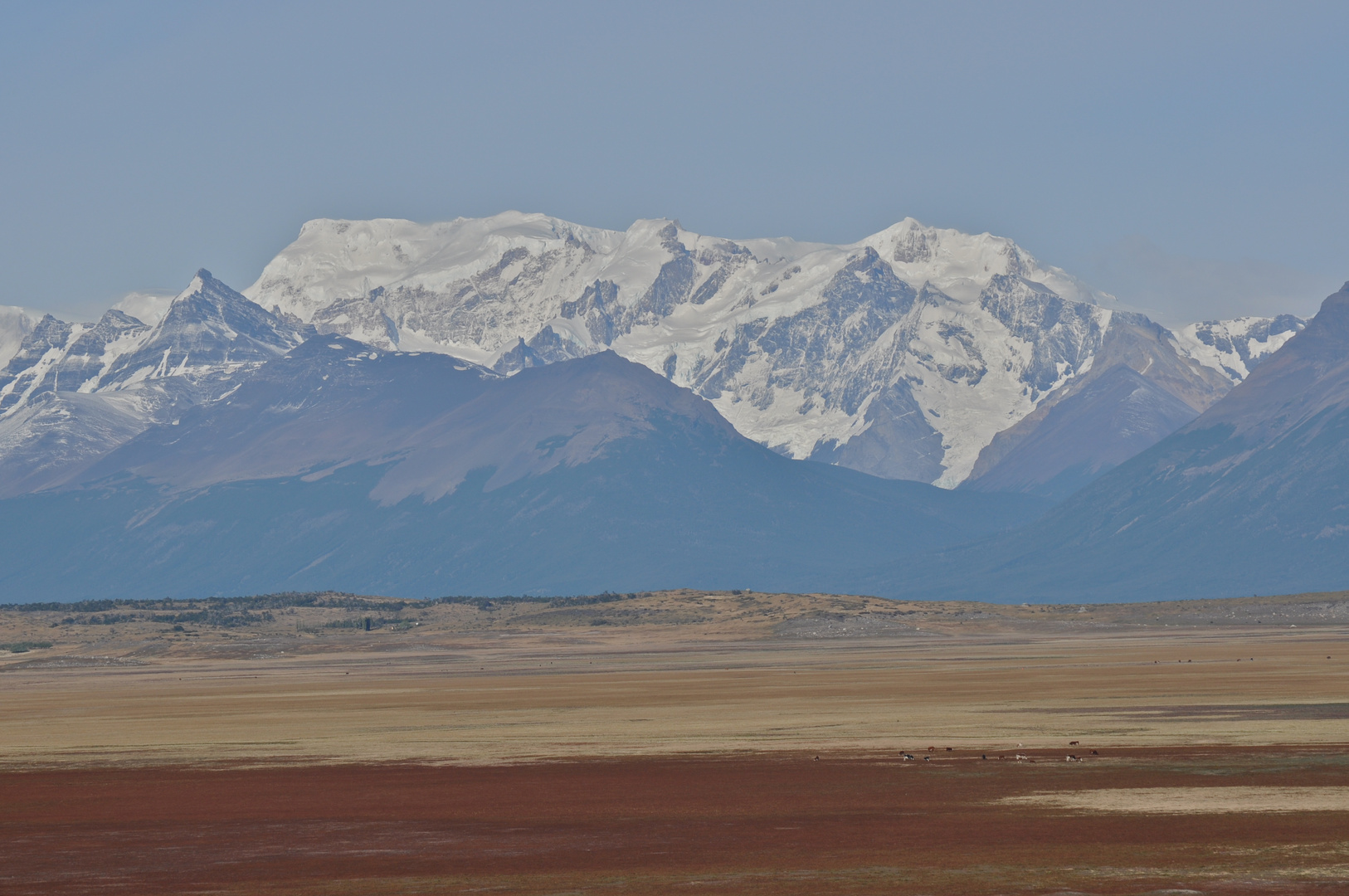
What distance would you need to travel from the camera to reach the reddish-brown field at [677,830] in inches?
1960

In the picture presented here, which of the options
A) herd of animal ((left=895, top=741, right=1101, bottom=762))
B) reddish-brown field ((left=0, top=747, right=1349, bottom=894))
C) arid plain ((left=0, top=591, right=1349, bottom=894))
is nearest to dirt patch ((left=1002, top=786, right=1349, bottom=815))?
arid plain ((left=0, top=591, right=1349, bottom=894))

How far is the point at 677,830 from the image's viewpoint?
59.8m

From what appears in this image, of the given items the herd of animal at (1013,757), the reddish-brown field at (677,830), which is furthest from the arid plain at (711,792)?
the herd of animal at (1013,757)

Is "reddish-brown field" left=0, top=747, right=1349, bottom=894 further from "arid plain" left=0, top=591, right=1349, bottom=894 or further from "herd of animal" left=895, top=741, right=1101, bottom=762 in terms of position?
"herd of animal" left=895, top=741, right=1101, bottom=762

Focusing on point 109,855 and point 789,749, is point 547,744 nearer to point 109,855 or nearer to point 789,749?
point 789,749

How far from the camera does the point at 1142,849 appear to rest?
2050 inches

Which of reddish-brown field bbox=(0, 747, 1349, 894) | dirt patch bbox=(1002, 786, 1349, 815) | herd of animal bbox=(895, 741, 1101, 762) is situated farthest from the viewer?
herd of animal bbox=(895, 741, 1101, 762)

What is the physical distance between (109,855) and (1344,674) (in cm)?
9727

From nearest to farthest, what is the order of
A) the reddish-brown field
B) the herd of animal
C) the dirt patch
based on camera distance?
the reddish-brown field < the dirt patch < the herd of animal

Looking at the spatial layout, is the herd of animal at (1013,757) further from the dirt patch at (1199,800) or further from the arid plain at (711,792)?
the dirt patch at (1199,800)

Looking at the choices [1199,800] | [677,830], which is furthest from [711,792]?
[1199,800]

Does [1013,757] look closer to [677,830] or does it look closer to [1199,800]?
[1199,800]

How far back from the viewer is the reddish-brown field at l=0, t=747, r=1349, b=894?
4978 cm

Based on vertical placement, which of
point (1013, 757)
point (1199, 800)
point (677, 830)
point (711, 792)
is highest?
point (1199, 800)
